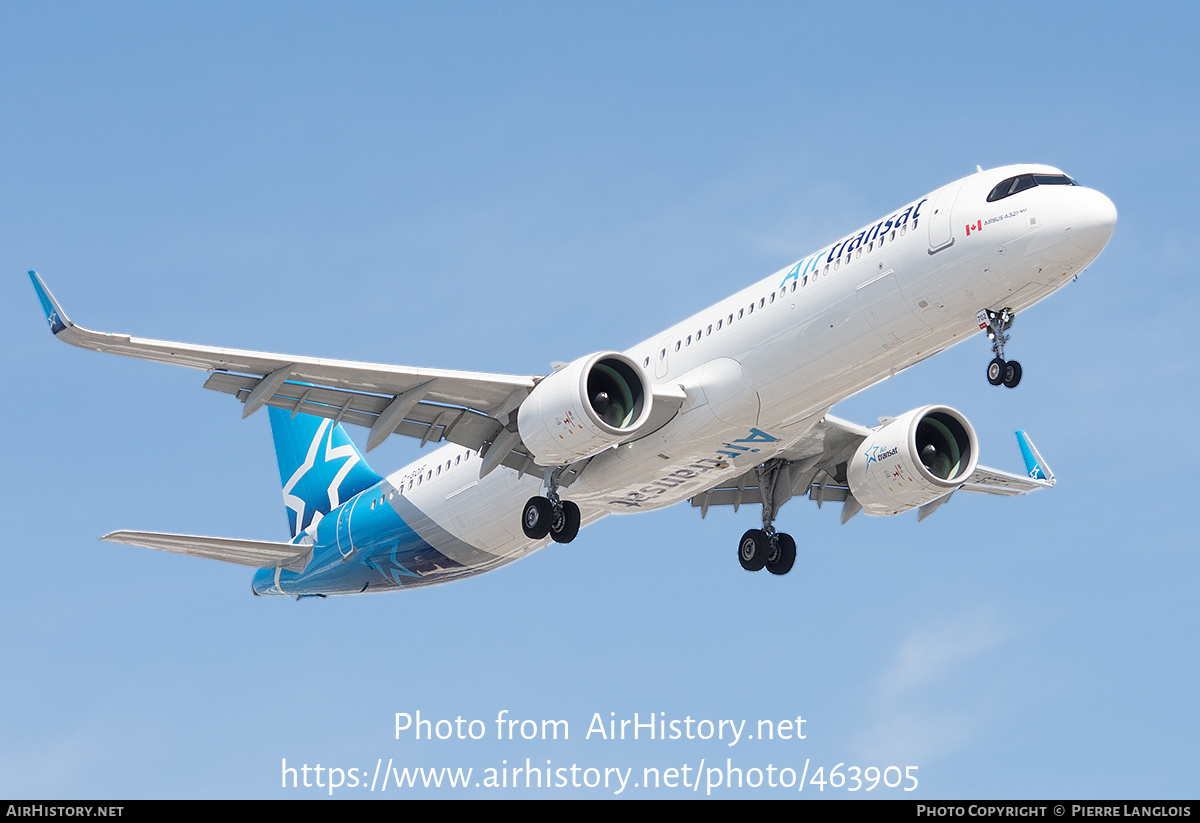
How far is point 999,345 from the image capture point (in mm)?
24219

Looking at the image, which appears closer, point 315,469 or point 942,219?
point 942,219

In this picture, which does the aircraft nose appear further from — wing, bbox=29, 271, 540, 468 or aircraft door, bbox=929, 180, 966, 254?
wing, bbox=29, 271, 540, 468

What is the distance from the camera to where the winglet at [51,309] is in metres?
23.8

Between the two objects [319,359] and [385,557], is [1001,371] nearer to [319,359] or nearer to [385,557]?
[319,359]

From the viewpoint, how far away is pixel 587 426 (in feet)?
85.7

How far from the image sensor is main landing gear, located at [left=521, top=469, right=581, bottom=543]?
2841 centimetres

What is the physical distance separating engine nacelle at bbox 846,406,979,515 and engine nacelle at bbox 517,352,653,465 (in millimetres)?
6593

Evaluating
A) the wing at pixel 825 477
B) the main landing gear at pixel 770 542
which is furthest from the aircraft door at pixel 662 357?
the main landing gear at pixel 770 542

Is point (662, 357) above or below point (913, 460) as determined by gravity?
above

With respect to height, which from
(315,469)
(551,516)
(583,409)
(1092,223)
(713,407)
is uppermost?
(315,469)

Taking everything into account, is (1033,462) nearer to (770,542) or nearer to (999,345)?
(770,542)

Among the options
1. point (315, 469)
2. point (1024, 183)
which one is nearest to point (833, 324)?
point (1024, 183)

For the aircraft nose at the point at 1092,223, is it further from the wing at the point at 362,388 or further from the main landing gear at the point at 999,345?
the wing at the point at 362,388

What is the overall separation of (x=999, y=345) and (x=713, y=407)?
528cm
